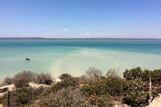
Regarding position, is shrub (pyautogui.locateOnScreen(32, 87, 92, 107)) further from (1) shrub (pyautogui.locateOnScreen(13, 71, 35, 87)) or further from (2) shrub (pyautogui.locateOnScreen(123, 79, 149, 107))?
(1) shrub (pyautogui.locateOnScreen(13, 71, 35, 87))

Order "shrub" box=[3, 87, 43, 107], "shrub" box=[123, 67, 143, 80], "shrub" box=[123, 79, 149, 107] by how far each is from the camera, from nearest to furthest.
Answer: "shrub" box=[123, 79, 149, 107] < "shrub" box=[3, 87, 43, 107] < "shrub" box=[123, 67, 143, 80]

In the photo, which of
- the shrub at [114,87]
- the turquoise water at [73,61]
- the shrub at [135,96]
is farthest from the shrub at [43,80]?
the shrub at [135,96]

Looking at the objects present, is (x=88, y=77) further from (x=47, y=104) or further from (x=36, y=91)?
(x=47, y=104)

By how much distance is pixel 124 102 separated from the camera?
15336 millimetres

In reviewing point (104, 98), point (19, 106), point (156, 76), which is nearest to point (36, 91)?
point (19, 106)

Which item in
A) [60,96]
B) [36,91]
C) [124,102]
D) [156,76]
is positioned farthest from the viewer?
[156,76]

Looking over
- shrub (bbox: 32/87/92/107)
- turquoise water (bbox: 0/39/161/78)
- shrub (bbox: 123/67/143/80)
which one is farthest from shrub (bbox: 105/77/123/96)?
turquoise water (bbox: 0/39/161/78)

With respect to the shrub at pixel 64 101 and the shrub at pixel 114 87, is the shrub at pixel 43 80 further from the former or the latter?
the shrub at pixel 64 101

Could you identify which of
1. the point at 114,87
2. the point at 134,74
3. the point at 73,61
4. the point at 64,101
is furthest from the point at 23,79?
the point at 73,61

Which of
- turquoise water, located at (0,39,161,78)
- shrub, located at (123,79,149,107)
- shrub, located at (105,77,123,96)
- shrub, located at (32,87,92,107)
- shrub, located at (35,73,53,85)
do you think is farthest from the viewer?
turquoise water, located at (0,39,161,78)

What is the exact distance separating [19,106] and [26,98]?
123cm

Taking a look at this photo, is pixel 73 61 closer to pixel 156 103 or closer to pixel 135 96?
pixel 135 96

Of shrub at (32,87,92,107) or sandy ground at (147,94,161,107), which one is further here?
sandy ground at (147,94,161,107)

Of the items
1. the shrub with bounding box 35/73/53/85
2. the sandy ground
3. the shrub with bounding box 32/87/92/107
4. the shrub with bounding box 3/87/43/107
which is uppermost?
the shrub with bounding box 32/87/92/107
